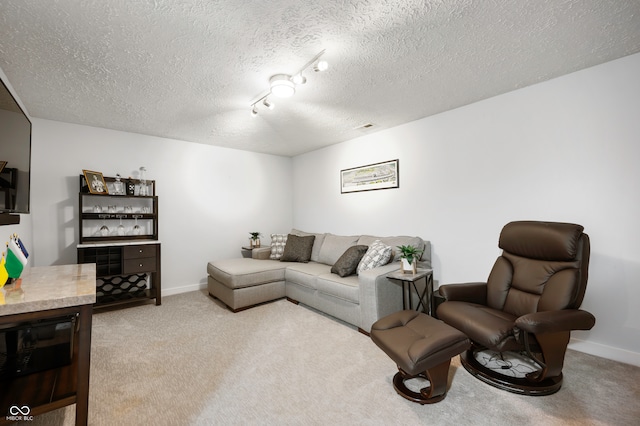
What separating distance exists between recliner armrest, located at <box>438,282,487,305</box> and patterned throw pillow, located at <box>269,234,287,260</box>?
266cm

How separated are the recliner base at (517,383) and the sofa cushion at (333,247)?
212 cm

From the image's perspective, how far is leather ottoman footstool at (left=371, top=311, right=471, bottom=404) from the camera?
1619mm

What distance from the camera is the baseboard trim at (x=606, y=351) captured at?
215 centimetres

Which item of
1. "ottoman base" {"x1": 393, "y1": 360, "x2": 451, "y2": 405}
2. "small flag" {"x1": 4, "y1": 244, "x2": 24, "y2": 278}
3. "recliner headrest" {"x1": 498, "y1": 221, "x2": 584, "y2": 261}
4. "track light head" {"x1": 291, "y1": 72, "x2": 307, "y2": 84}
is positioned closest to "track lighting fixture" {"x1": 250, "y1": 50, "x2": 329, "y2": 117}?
"track light head" {"x1": 291, "y1": 72, "x2": 307, "y2": 84}

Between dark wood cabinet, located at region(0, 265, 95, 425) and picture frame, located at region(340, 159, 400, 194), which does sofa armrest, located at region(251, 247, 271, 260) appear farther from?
dark wood cabinet, located at region(0, 265, 95, 425)

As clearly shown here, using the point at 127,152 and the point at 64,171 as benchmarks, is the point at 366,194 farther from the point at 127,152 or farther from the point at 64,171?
the point at 64,171

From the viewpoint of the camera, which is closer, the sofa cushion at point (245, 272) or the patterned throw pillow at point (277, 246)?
the sofa cushion at point (245, 272)

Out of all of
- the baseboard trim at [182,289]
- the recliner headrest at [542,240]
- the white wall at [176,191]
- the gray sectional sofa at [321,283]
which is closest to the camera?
the recliner headrest at [542,240]

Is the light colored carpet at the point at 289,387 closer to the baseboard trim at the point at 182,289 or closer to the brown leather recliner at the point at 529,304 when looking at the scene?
the brown leather recliner at the point at 529,304

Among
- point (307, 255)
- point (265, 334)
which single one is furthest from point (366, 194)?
point (265, 334)

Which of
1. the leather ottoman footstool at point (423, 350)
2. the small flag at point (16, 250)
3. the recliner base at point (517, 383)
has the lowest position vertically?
the recliner base at point (517, 383)

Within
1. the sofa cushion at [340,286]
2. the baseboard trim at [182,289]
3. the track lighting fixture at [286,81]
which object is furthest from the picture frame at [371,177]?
the baseboard trim at [182,289]

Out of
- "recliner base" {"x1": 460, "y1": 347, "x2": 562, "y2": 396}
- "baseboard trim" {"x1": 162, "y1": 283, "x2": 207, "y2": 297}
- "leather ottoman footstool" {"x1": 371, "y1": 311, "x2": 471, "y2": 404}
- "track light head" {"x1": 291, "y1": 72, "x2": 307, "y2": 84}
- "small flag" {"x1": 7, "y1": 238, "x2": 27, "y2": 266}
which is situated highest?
"track light head" {"x1": 291, "y1": 72, "x2": 307, "y2": 84}

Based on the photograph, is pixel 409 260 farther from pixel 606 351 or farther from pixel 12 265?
pixel 12 265
